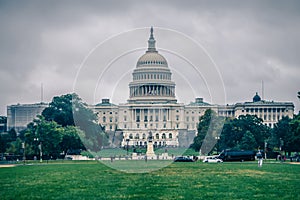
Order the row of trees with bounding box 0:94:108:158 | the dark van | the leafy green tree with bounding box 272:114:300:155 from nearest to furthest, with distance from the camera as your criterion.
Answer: the dark van < the leafy green tree with bounding box 272:114:300:155 < the row of trees with bounding box 0:94:108:158

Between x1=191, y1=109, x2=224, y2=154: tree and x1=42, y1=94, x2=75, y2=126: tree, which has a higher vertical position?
x1=42, y1=94, x2=75, y2=126: tree

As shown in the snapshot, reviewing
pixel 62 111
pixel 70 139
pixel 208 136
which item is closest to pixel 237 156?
pixel 70 139

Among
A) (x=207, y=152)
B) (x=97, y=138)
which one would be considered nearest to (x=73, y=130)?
(x=97, y=138)

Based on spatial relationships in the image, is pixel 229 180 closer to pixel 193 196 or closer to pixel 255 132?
pixel 193 196

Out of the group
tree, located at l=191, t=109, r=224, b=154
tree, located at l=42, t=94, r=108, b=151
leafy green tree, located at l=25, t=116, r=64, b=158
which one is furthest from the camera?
tree, located at l=42, t=94, r=108, b=151

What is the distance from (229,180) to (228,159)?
39.6m

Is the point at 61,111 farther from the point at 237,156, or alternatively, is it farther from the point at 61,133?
the point at 237,156

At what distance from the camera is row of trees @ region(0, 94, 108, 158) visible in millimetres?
89125

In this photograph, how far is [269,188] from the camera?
30.8 m

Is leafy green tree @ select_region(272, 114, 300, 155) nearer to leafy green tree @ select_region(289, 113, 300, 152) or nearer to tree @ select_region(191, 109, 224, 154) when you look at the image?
leafy green tree @ select_region(289, 113, 300, 152)

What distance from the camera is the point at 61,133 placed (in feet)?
297

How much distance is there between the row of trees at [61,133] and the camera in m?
89.1

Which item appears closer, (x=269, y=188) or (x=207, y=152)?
(x=269, y=188)

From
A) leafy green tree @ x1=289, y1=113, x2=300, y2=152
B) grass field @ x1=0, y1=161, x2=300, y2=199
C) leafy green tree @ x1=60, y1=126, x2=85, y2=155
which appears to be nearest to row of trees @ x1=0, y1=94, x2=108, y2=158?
leafy green tree @ x1=60, y1=126, x2=85, y2=155
